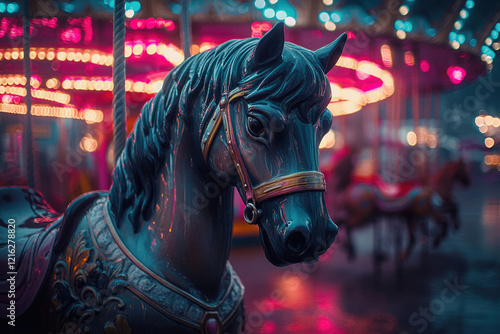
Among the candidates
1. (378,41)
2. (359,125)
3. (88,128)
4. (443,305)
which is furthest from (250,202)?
(359,125)

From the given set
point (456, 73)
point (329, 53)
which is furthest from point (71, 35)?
point (456, 73)

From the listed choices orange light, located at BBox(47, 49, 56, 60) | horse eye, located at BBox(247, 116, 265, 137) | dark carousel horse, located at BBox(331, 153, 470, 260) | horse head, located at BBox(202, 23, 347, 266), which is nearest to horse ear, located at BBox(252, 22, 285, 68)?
horse head, located at BBox(202, 23, 347, 266)

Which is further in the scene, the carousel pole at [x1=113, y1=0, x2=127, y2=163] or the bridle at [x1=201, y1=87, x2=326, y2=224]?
the carousel pole at [x1=113, y1=0, x2=127, y2=163]

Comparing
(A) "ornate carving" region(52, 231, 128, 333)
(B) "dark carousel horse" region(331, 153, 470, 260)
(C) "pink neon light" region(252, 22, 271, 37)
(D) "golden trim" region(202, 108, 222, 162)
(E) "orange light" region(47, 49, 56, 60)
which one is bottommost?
(B) "dark carousel horse" region(331, 153, 470, 260)

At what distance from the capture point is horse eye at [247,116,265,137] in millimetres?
788

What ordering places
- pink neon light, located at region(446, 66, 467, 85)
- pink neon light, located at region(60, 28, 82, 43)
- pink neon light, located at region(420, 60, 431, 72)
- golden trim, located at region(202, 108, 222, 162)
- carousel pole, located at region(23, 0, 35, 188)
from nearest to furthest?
1. golden trim, located at region(202, 108, 222, 162)
2. carousel pole, located at region(23, 0, 35, 188)
3. pink neon light, located at region(60, 28, 82, 43)
4. pink neon light, located at region(420, 60, 431, 72)
5. pink neon light, located at region(446, 66, 467, 85)

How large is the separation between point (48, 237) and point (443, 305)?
366 cm

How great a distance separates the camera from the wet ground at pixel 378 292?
311 cm

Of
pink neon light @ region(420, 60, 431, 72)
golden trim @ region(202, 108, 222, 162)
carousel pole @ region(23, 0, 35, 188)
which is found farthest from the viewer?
pink neon light @ region(420, 60, 431, 72)

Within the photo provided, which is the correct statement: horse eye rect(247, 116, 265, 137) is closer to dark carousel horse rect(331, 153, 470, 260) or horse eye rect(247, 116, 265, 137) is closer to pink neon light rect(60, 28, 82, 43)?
pink neon light rect(60, 28, 82, 43)

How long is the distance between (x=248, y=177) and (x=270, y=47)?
0.28 meters

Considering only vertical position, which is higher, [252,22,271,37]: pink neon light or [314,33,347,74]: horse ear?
[252,22,271,37]: pink neon light

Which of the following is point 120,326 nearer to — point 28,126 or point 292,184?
point 292,184

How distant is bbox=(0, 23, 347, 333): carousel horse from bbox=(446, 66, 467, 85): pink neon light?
7374mm
